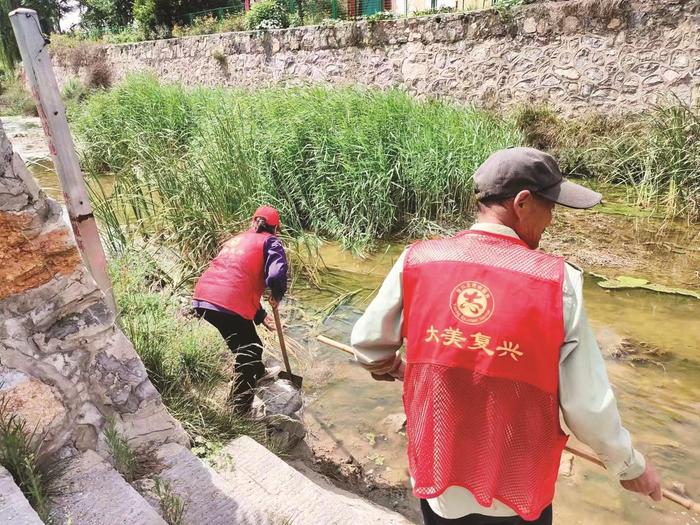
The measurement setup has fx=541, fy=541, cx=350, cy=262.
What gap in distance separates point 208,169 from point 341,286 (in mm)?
1688

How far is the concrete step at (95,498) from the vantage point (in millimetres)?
1538

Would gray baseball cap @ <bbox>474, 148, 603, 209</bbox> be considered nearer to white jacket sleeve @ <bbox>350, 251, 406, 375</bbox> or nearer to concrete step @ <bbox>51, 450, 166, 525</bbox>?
white jacket sleeve @ <bbox>350, 251, 406, 375</bbox>

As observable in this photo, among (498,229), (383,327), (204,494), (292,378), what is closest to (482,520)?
(383,327)

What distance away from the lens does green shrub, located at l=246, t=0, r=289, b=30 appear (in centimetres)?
1219

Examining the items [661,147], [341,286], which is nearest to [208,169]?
[341,286]

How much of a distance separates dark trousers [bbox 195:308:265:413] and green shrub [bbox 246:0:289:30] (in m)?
10.7

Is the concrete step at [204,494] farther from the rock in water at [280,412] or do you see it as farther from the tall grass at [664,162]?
the tall grass at [664,162]

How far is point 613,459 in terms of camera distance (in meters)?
1.28

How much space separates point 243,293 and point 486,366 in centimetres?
192

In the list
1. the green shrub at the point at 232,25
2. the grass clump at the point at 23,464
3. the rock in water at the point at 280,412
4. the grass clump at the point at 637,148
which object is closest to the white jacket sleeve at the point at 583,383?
the grass clump at the point at 23,464

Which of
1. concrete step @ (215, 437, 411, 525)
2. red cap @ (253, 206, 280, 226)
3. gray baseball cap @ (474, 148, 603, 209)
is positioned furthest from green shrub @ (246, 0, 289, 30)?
gray baseball cap @ (474, 148, 603, 209)

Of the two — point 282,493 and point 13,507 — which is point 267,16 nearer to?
point 282,493

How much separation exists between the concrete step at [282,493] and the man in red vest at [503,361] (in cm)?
69

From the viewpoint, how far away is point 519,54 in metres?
8.30
